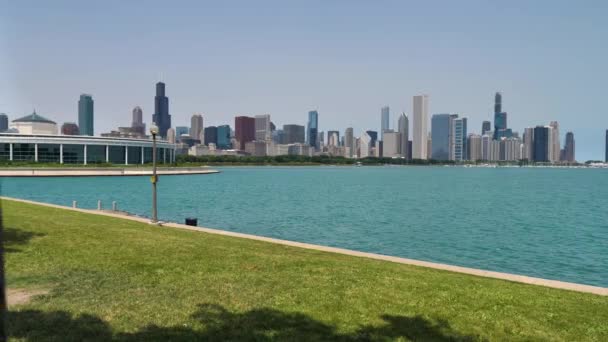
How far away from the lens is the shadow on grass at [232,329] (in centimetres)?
753

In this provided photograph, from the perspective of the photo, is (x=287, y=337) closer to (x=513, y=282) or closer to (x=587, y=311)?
(x=587, y=311)

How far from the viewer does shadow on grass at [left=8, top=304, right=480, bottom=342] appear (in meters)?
7.53

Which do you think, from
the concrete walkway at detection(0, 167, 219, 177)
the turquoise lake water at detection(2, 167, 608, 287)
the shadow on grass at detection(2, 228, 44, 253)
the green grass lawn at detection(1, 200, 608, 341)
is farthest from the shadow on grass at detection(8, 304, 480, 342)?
the concrete walkway at detection(0, 167, 219, 177)

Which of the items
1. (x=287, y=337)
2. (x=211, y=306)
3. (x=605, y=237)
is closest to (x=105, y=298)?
(x=211, y=306)

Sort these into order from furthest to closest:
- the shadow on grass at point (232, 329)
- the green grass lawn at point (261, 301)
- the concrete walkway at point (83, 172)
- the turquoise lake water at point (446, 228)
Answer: the concrete walkway at point (83, 172), the turquoise lake water at point (446, 228), the green grass lawn at point (261, 301), the shadow on grass at point (232, 329)

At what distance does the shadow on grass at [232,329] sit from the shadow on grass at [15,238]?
695 cm

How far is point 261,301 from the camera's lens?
9664 mm

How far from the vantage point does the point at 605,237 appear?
35438 millimetres

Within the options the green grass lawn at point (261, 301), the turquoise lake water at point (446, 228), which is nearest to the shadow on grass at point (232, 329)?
the green grass lawn at point (261, 301)

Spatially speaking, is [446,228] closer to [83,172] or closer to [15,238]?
[15,238]

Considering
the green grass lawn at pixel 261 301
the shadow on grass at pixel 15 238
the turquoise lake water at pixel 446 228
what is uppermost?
the shadow on grass at pixel 15 238

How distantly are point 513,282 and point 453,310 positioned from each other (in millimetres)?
5226

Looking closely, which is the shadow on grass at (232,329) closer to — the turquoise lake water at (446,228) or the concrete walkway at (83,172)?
the turquoise lake water at (446,228)

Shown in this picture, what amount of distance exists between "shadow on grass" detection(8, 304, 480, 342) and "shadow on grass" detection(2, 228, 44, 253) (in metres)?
6.95
